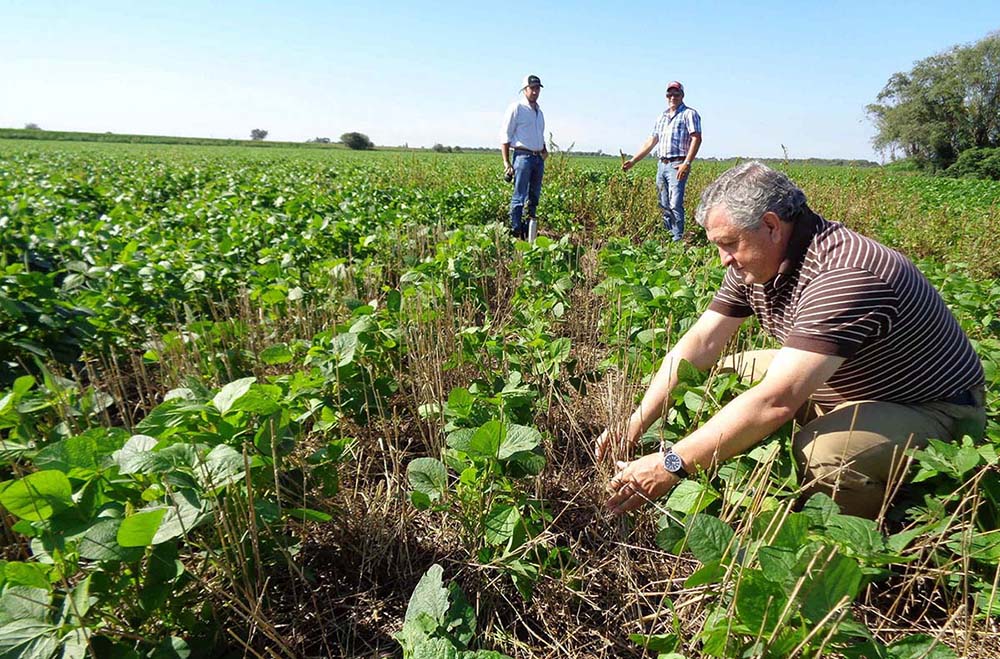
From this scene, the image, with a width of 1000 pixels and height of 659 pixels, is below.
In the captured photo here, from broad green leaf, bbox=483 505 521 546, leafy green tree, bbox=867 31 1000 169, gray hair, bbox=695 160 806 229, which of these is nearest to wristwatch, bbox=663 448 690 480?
broad green leaf, bbox=483 505 521 546

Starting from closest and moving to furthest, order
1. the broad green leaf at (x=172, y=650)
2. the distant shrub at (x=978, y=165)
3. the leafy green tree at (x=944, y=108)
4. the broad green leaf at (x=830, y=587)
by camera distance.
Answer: the broad green leaf at (x=830, y=587), the broad green leaf at (x=172, y=650), the distant shrub at (x=978, y=165), the leafy green tree at (x=944, y=108)

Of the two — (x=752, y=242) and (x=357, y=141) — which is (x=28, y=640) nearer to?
(x=752, y=242)

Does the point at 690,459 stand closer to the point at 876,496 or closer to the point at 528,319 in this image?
the point at 876,496

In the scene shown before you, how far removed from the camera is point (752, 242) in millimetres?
1931

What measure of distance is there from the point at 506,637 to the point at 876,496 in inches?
51.8

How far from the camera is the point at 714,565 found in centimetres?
113

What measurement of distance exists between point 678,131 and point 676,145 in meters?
0.15

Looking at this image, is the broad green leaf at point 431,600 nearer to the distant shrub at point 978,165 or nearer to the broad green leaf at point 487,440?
the broad green leaf at point 487,440

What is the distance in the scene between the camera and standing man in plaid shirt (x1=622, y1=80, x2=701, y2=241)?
21.3 ft

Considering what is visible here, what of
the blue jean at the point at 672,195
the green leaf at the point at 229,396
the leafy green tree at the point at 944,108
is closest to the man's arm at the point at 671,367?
the green leaf at the point at 229,396

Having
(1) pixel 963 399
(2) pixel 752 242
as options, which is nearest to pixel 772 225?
(2) pixel 752 242

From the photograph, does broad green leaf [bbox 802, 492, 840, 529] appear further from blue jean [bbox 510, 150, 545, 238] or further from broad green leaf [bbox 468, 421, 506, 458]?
blue jean [bbox 510, 150, 545, 238]

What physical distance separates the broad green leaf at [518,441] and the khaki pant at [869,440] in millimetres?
939

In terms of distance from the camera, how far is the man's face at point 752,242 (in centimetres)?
192
